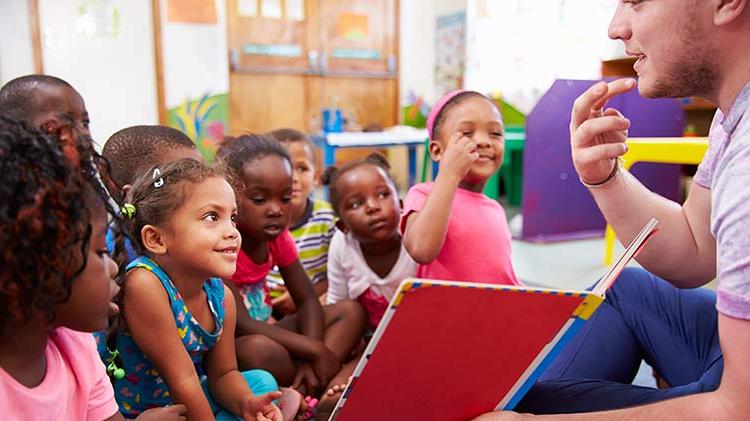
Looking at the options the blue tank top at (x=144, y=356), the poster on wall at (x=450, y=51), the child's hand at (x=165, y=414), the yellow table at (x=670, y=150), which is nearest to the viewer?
the child's hand at (x=165, y=414)

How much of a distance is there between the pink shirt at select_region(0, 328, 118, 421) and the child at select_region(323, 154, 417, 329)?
828 millimetres

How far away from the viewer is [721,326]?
0.66 meters

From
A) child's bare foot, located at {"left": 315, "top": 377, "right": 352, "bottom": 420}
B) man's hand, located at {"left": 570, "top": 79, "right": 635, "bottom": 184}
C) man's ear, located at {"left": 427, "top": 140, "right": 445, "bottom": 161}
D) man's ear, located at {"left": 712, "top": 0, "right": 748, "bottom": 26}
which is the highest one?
man's ear, located at {"left": 712, "top": 0, "right": 748, "bottom": 26}

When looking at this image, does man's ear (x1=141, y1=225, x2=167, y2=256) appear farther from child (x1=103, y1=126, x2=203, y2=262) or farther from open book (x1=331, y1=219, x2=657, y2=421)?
open book (x1=331, y1=219, x2=657, y2=421)

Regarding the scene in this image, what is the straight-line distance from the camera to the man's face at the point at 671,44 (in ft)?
2.40

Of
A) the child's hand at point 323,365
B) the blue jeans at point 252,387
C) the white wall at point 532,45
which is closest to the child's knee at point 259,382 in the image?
the blue jeans at point 252,387

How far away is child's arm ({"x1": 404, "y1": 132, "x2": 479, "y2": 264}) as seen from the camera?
1.28 m

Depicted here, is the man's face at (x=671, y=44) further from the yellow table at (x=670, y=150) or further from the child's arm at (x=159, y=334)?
the yellow table at (x=670, y=150)

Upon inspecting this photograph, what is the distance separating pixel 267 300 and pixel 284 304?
21 cm

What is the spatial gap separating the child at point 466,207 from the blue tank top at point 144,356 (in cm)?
44

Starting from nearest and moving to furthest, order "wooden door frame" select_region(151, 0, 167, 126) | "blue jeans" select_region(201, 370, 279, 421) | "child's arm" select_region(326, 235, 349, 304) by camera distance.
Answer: "blue jeans" select_region(201, 370, 279, 421)
"child's arm" select_region(326, 235, 349, 304)
"wooden door frame" select_region(151, 0, 167, 126)

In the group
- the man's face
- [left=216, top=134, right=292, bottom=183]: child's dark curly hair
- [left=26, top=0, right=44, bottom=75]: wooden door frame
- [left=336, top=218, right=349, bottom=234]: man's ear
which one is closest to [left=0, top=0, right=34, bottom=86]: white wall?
[left=26, top=0, right=44, bottom=75]: wooden door frame

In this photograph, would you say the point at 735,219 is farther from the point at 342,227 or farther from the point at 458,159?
the point at 342,227

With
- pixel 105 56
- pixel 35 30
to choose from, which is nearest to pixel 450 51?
pixel 105 56
